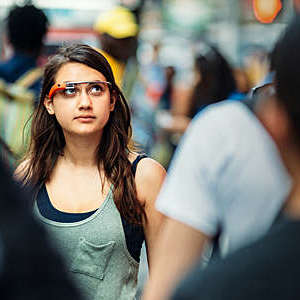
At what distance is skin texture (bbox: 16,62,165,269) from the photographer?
3457 millimetres

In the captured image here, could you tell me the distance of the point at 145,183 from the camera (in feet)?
11.4

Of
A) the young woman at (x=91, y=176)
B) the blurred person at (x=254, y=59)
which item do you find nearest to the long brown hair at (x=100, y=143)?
the young woman at (x=91, y=176)

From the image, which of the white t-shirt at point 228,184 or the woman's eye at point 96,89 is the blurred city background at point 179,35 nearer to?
the woman's eye at point 96,89

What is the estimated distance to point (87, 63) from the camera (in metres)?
3.63

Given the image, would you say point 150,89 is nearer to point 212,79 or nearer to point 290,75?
point 212,79

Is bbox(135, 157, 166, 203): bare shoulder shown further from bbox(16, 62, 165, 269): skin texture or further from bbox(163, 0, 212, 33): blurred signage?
bbox(163, 0, 212, 33): blurred signage

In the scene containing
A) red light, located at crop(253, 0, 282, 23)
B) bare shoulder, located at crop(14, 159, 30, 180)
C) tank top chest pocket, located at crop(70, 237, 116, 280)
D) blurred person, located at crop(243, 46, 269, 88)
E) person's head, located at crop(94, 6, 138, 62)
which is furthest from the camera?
red light, located at crop(253, 0, 282, 23)

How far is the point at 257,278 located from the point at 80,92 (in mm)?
2188

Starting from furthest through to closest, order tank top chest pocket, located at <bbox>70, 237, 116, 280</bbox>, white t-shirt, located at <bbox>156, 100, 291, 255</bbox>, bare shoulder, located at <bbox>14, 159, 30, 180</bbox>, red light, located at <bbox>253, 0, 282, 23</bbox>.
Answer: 1. red light, located at <bbox>253, 0, 282, 23</bbox>
2. bare shoulder, located at <bbox>14, 159, 30, 180</bbox>
3. tank top chest pocket, located at <bbox>70, 237, 116, 280</bbox>
4. white t-shirt, located at <bbox>156, 100, 291, 255</bbox>

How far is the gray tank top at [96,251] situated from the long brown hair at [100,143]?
98 millimetres

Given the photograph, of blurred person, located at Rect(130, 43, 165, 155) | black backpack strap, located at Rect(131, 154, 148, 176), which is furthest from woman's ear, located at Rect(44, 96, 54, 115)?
blurred person, located at Rect(130, 43, 165, 155)

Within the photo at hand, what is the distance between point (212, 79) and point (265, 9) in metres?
9.04

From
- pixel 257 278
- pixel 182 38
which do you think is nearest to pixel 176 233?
pixel 257 278

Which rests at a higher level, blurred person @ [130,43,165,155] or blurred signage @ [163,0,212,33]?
blurred signage @ [163,0,212,33]
